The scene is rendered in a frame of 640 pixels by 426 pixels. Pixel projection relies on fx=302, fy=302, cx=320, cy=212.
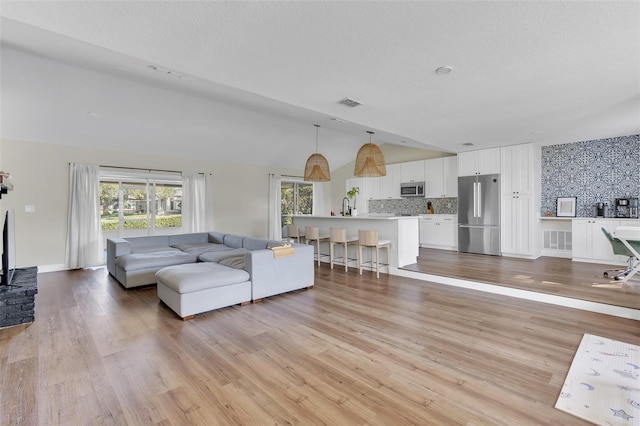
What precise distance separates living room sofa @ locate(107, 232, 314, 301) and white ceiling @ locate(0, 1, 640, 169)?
2.11 metres

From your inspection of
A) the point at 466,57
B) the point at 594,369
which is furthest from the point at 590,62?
the point at 594,369

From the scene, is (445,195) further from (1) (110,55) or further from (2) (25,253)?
(2) (25,253)

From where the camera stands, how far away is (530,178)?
630cm

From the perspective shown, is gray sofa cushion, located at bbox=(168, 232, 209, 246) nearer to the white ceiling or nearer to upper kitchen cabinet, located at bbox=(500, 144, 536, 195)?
the white ceiling

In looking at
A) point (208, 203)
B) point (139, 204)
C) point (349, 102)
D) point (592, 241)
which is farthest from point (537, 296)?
point (139, 204)

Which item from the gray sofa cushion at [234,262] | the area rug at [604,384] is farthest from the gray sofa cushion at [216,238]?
the area rug at [604,384]

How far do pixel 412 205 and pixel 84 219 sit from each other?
7900 mm

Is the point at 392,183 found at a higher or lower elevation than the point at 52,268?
higher

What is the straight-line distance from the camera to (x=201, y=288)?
11.2 feet

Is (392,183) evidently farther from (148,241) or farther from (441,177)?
(148,241)

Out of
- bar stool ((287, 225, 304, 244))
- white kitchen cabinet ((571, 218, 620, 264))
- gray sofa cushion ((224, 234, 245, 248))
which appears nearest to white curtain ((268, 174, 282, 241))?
bar stool ((287, 225, 304, 244))

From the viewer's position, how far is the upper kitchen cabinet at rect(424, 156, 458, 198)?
25.1 ft

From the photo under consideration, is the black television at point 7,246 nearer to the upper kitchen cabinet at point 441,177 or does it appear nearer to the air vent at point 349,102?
the air vent at point 349,102

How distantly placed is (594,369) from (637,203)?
17.0 feet
